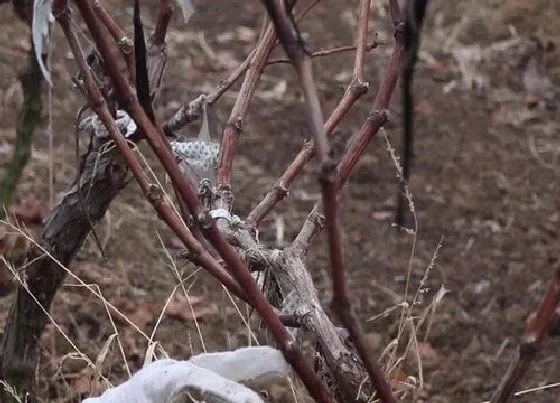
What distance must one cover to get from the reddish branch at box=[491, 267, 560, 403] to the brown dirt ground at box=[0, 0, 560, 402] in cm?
86

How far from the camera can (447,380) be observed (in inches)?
98.6

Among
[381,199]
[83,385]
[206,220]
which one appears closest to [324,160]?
[206,220]

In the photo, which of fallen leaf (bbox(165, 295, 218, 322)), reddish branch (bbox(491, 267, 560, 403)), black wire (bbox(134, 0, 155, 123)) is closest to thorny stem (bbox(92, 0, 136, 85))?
black wire (bbox(134, 0, 155, 123))

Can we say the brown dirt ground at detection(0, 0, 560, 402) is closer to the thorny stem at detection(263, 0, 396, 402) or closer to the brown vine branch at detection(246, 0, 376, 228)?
the brown vine branch at detection(246, 0, 376, 228)

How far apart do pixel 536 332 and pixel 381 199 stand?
2320 mm

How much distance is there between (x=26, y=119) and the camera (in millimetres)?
2121

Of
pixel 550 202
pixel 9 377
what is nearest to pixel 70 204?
pixel 9 377

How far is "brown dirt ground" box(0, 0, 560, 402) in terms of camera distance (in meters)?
2.56

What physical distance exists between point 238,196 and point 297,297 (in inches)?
77.2

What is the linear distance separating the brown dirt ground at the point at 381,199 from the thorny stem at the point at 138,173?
63 centimetres

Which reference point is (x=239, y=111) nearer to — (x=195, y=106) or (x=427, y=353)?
(x=195, y=106)

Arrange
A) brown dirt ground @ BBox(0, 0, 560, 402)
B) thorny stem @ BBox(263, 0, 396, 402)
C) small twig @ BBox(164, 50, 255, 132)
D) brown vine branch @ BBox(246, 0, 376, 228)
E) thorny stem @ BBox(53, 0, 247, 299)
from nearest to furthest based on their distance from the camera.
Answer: thorny stem @ BBox(263, 0, 396, 402)
thorny stem @ BBox(53, 0, 247, 299)
brown vine branch @ BBox(246, 0, 376, 228)
small twig @ BBox(164, 50, 255, 132)
brown dirt ground @ BBox(0, 0, 560, 402)

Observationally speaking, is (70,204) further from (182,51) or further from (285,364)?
(182,51)

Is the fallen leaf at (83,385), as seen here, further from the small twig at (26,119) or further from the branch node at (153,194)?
the branch node at (153,194)
